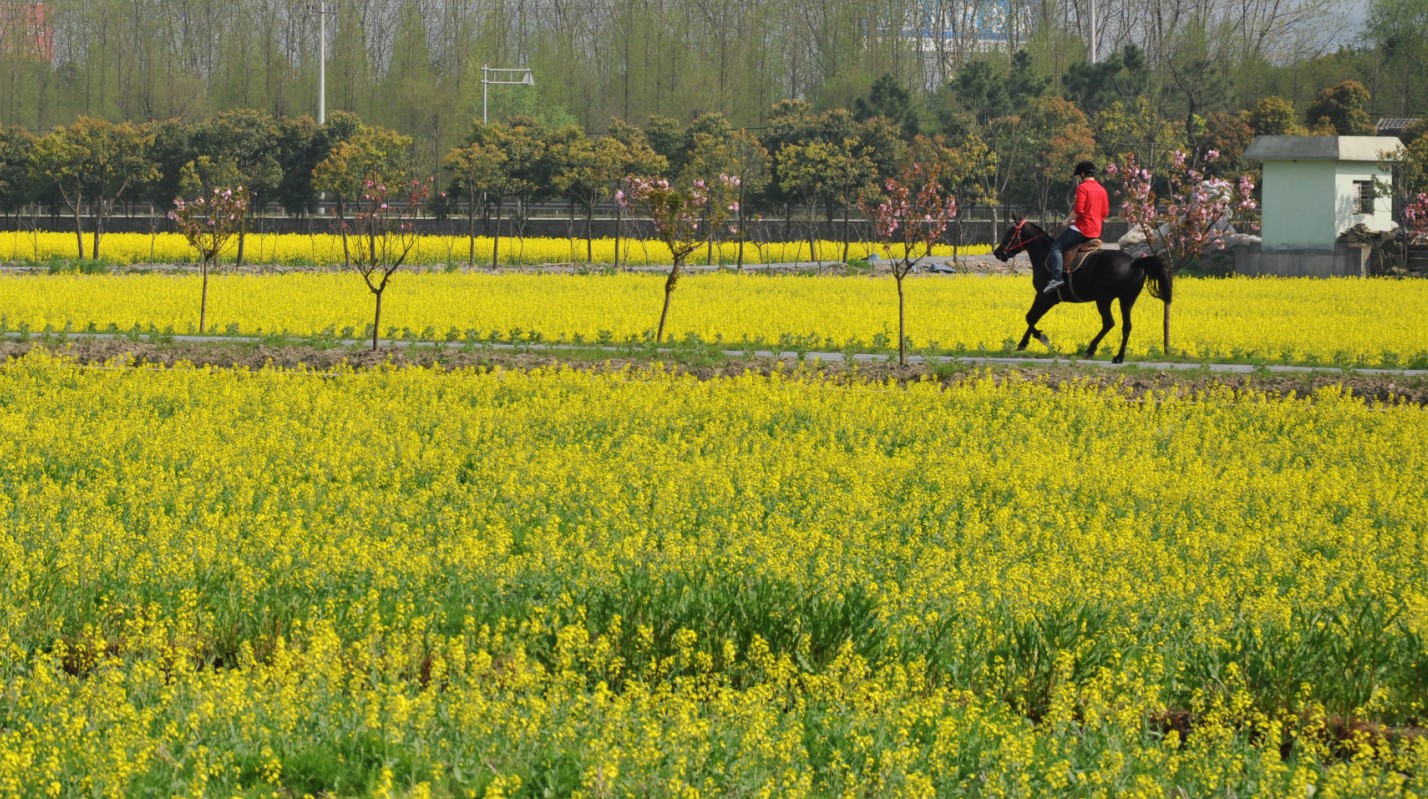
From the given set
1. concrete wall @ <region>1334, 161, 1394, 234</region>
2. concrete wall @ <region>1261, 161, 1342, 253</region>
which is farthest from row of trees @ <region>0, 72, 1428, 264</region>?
concrete wall @ <region>1261, 161, 1342, 253</region>

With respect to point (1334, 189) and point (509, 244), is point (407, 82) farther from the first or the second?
point (1334, 189)

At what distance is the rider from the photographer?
2245 centimetres

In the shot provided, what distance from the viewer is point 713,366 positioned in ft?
71.4

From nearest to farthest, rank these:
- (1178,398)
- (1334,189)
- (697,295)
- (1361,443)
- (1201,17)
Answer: (1361,443)
(1178,398)
(697,295)
(1334,189)
(1201,17)

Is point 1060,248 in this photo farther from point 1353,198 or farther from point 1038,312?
point 1353,198

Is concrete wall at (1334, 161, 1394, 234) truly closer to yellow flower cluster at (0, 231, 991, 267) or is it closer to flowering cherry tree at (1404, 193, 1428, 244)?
flowering cherry tree at (1404, 193, 1428, 244)

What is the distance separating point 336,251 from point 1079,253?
124 feet

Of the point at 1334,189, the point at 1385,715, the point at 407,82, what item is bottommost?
the point at 1385,715

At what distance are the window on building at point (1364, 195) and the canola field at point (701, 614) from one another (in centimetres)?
3746

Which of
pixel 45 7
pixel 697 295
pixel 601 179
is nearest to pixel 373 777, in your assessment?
pixel 697 295

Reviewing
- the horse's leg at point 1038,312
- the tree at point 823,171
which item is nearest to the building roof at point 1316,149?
the tree at point 823,171

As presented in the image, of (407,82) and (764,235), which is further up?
(407,82)

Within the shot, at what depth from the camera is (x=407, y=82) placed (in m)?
88.5

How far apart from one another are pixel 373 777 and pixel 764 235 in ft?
213
